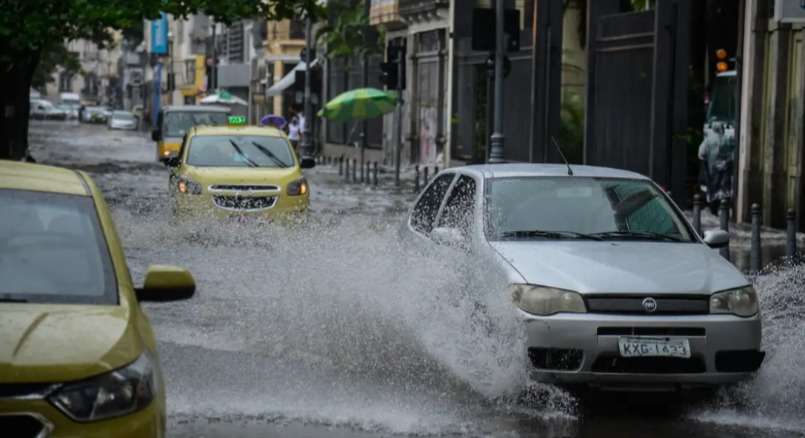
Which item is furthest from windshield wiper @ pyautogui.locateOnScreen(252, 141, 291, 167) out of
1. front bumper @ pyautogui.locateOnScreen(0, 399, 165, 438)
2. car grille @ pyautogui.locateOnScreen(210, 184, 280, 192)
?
front bumper @ pyautogui.locateOnScreen(0, 399, 165, 438)

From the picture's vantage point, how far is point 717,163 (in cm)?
2823

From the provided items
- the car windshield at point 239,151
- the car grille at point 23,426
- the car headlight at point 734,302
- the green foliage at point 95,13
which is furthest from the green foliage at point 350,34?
the car grille at point 23,426

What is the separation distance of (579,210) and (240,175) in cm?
1165

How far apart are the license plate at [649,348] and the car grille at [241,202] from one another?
1310 cm

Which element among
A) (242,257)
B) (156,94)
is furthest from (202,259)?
(156,94)

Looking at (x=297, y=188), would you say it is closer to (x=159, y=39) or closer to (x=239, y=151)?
(x=239, y=151)

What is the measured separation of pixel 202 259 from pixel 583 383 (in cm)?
984

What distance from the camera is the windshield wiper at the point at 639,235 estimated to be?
10.3 metres

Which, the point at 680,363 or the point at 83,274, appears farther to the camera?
the point at 680,363

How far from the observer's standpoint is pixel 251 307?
14.1 m

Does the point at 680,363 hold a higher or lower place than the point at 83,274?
lower

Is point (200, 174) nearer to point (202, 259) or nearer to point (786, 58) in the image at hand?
point (202, 259)

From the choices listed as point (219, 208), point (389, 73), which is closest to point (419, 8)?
point (389, 73)

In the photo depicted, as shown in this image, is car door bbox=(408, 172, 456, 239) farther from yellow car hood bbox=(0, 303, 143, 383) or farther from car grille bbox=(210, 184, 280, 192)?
car grille bbox=(210, 184, 280, 192)
